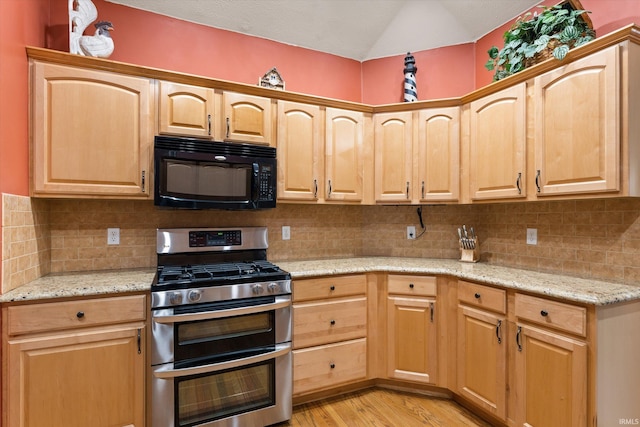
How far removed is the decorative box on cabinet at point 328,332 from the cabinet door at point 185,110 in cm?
123

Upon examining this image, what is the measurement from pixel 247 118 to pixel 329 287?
1.33m

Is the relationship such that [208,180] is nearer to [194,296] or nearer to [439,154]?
[194,296]

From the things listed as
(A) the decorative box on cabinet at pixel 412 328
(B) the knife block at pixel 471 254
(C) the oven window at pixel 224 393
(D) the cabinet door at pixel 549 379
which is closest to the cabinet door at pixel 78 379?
(C) the oven window at pixel 224 393

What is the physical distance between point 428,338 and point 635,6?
7.56 feet

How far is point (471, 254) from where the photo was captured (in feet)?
8.83

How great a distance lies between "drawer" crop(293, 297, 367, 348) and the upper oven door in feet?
0.46

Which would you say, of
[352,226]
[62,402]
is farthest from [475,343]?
[62,402]

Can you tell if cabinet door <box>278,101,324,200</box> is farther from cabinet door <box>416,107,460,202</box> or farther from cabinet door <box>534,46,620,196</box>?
cabinet door <box>534,46,620,196</box>

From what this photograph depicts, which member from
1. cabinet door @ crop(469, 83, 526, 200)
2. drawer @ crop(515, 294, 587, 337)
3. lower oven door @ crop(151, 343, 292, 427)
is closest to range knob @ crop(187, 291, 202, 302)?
lower oven door @ crop(151, 343, 292, 427)

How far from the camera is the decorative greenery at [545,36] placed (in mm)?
1857

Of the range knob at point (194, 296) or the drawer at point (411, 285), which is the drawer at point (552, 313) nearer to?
the drawer at point (411, 285)

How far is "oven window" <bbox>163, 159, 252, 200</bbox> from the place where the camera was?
2115mm

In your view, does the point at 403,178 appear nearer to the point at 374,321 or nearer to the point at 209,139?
the point at 374,321

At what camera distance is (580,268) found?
2062 mm
